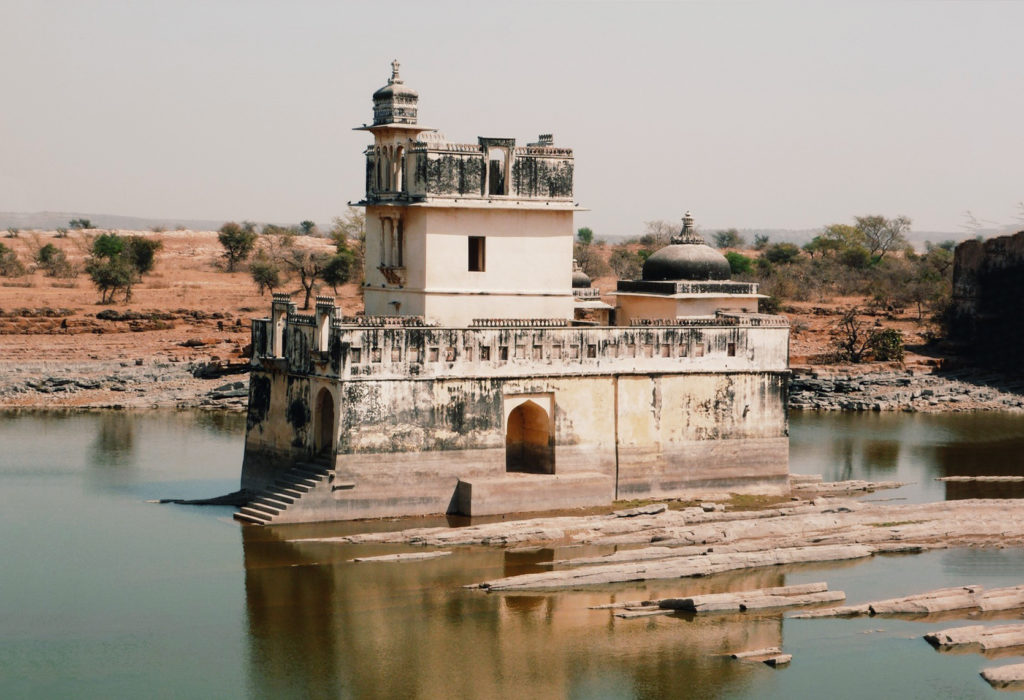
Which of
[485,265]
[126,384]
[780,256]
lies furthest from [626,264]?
[485,265]

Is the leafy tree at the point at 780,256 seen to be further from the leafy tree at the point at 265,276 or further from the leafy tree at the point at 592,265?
the leafy tree at the point at 265,276

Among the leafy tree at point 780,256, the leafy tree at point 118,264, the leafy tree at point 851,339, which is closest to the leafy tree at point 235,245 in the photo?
the leafy tree at point 118,264

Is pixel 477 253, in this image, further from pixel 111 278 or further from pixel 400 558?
pixel 111 278

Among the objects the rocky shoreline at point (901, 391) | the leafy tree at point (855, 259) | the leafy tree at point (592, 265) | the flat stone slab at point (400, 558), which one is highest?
the leafy tree at point (855, 259)

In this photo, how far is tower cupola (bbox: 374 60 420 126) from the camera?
28.5 meters

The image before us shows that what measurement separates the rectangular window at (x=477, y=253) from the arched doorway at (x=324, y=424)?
3.67 meters

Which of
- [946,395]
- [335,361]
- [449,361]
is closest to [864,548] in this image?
[449,361]

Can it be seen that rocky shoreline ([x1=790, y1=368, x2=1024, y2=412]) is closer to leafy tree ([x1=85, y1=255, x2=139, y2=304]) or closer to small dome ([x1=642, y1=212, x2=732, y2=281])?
small dome ([x1=642, y1=212, x2=732, y2=281])

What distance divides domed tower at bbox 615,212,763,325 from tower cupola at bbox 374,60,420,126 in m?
5.78

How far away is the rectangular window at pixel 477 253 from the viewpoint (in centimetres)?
2853

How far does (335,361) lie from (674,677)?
8880mm

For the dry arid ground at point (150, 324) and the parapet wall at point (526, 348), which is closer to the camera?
the parapet wall at point (526, 348)

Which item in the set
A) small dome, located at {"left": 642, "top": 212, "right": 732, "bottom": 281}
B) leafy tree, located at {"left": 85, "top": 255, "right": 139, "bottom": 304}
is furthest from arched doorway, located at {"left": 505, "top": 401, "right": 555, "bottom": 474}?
leafy tree, located at {"left": 85, "top": 255, "right": 139, "bottom": 304}

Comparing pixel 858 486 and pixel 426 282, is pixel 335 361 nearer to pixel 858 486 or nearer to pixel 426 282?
pixel 426 282
